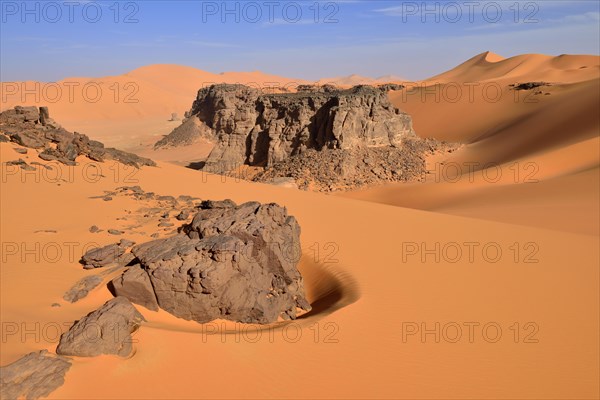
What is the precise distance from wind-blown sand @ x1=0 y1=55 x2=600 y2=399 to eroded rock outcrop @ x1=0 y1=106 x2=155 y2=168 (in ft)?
1.42

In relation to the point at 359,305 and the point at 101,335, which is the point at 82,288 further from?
the point at 359,305

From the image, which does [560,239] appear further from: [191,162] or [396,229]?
[191,162]

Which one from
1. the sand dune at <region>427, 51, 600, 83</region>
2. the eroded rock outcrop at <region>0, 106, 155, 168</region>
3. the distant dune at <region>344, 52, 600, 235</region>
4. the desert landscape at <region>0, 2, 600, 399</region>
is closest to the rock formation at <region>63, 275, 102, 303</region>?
the desert landscape at <region>0, 2, 600, 399</region>

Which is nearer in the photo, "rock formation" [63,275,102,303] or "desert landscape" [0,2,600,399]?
"desert landscape" [0,2,600,399]

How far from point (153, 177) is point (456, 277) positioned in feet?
30.3

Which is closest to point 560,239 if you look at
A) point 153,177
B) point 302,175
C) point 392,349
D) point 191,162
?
point 392,349

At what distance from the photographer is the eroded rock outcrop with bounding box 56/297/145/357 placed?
5918mm

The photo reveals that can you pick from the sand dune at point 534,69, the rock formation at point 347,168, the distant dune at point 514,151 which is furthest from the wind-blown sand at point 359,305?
the sand dune at point 534,69

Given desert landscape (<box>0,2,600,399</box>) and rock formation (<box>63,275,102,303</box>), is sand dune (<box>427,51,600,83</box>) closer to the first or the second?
desert landscape (<box>0,2,600,399</box>)

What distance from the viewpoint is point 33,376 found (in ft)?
17.7

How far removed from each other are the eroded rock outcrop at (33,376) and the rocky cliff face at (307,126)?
1968 cm

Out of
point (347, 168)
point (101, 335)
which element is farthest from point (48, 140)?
point (347, 168)

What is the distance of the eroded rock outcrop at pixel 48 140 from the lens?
1352cm

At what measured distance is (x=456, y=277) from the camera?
9234 millimetres
